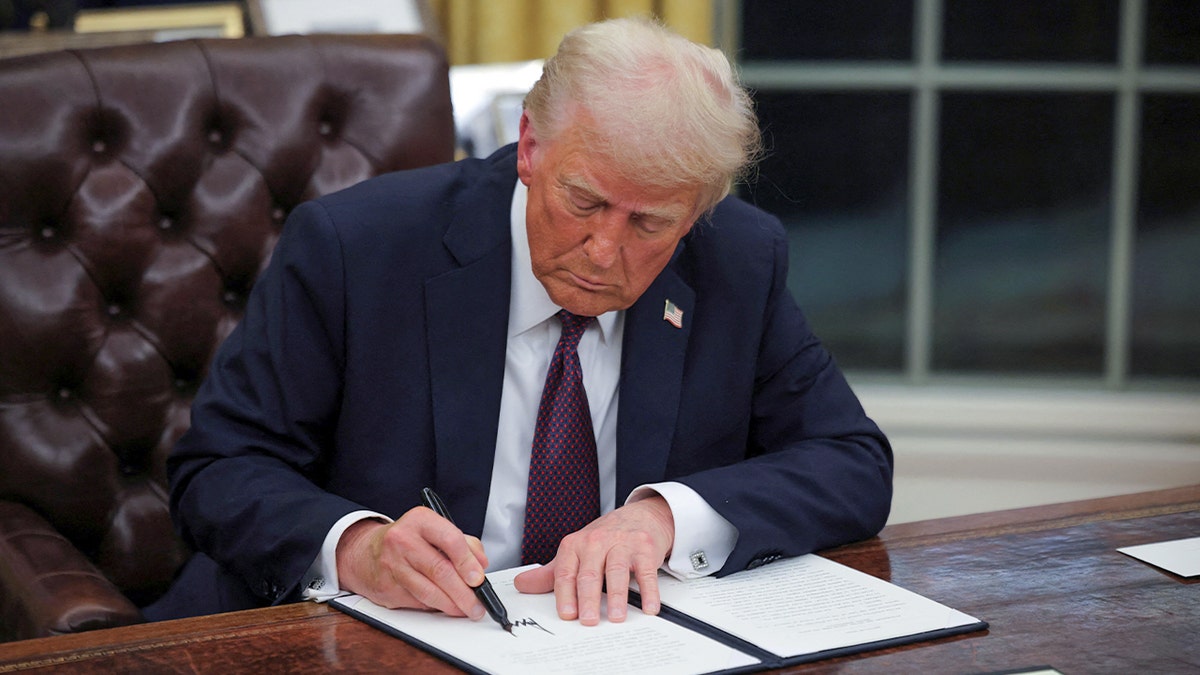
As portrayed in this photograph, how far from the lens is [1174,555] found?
161cm

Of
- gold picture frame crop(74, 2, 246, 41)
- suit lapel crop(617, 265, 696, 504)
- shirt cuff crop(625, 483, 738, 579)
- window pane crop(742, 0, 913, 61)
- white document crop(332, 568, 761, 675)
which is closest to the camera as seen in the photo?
white document crop(332, 568, 761, 675)

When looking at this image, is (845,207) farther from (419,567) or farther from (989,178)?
(419,567)

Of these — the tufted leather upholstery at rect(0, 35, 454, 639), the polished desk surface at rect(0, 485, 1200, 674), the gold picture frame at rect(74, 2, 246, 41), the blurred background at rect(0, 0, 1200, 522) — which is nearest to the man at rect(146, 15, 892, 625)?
the polished desk surface at rect(0, 485, 1200, 674)

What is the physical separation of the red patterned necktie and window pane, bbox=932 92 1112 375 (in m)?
2.16

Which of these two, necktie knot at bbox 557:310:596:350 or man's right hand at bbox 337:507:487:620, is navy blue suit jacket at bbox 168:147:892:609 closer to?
necktie knot at bbox 557:310:596:350

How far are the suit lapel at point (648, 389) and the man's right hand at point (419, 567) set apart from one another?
49 centimetres

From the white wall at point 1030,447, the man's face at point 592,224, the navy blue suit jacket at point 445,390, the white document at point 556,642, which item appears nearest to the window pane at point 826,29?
the white wall at point 1030,447

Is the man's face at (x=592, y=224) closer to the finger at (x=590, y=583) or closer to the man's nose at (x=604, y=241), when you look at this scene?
the man's nose at (x=604, y=241)

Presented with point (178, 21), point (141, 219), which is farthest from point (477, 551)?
point (178, 21)

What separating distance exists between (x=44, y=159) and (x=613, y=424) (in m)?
1.06

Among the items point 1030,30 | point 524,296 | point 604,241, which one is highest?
point 1030,30

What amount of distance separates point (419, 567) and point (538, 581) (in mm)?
145

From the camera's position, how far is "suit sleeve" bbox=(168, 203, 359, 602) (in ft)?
5.37

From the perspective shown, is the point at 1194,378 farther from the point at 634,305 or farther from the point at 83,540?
the point at 83,540
